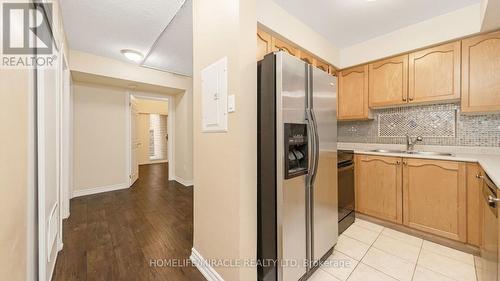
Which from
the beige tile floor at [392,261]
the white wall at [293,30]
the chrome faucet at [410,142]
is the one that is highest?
the white wall at [293,30]

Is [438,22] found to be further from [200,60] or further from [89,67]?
[89,67]

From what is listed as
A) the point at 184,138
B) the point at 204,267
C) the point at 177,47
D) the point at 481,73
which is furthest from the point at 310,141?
the point at 184,138

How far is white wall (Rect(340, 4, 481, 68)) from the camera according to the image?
1.98 m

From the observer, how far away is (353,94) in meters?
2.90

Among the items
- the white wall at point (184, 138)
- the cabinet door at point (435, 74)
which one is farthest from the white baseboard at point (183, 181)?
the cabinet door at point (435, 74)

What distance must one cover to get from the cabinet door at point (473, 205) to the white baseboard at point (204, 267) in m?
2.35

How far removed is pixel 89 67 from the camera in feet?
9.78

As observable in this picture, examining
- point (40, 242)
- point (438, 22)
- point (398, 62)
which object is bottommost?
point (40, 242)

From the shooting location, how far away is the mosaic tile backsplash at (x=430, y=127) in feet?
7.02

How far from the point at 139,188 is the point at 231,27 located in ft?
12.7

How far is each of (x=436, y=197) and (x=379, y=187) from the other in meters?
0.51

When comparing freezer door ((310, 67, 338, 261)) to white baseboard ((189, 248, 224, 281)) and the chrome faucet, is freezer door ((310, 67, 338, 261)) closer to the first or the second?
white baseboard ((189, 248, 224, 281))

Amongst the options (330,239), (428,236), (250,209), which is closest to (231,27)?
(250,209)

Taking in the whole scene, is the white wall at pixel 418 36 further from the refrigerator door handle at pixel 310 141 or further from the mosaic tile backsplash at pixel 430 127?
the refrigerator door handle at pixel 310 141
